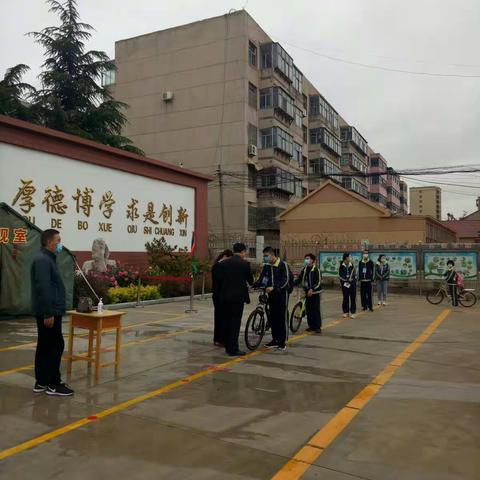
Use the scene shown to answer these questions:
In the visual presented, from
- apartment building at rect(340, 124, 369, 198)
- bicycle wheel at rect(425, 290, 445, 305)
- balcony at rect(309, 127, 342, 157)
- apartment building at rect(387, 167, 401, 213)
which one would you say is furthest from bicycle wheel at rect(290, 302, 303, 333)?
apartment building at rect(387, 167, 401, 213)

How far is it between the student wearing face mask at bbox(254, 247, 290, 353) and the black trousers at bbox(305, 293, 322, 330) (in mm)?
1970

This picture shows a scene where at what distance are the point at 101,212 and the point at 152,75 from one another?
25.6m

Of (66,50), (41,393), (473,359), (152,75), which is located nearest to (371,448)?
(41,393)

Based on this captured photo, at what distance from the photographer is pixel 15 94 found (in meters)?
26.2

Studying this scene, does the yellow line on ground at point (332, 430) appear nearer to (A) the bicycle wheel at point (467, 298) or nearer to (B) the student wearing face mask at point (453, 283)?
(B) the student wearing face mask at point (453, 283)

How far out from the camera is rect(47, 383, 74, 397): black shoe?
19.0 ft

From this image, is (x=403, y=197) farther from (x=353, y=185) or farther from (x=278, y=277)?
(x=278, y=277)

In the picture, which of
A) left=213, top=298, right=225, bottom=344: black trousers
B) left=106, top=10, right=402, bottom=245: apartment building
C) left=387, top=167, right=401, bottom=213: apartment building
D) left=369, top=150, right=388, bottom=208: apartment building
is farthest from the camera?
left=387, top=167, right=401, bottom=213: apartment building

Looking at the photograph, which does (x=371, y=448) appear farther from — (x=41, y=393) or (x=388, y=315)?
(x=388, y=315)

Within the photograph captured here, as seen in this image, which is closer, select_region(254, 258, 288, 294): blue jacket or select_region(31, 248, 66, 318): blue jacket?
select_region(31, 248, 66, 318): blue jacket

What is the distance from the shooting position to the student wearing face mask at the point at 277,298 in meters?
8.89

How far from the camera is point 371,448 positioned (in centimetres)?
436

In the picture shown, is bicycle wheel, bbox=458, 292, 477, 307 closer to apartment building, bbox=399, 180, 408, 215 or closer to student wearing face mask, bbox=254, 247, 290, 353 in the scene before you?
student wearing face mask, bbox=254, 247, 290, 353

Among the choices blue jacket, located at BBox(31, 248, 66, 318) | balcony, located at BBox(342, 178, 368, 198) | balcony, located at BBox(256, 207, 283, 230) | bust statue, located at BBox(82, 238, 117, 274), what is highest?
balcony, located at BBox(342, 178, 368, 198)
